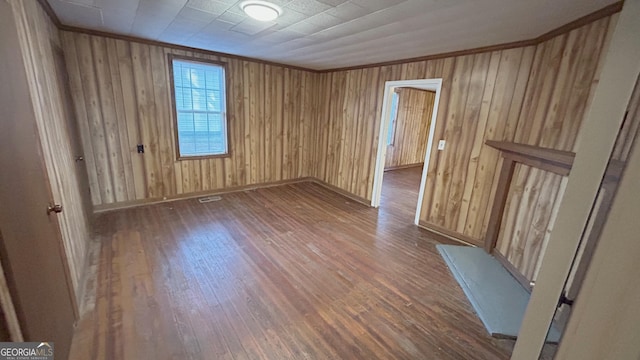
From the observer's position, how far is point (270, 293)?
2.28 metres

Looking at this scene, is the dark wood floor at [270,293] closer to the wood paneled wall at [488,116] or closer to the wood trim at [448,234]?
the wood trim at [448,234]

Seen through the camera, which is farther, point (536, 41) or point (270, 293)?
point (536, 41)

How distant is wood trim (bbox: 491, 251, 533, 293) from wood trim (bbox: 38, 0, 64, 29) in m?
5.31

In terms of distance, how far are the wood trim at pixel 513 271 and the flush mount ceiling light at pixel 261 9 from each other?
11.3 ft

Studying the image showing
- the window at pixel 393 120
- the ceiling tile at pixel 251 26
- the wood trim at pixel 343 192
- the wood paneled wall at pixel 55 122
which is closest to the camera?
the wood paneled wall at pixel 55 122

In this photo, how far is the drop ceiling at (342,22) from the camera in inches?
76.1

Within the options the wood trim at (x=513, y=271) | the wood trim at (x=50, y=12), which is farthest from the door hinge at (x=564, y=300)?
the wood trim at (x=50, y=12)

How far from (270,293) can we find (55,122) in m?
2.49

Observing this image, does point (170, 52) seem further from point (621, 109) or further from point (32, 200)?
point (621, 109)

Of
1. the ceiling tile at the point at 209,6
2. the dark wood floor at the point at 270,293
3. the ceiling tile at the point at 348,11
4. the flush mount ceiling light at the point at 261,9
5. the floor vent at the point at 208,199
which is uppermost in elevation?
the ceiling tile at the point at 209,6

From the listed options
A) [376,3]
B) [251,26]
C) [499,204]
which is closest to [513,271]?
[499,204]

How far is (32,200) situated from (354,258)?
2.65 metres

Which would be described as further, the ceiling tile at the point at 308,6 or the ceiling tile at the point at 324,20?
the ceiling tile at the point at 324,20

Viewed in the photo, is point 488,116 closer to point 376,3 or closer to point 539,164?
point 539,164
